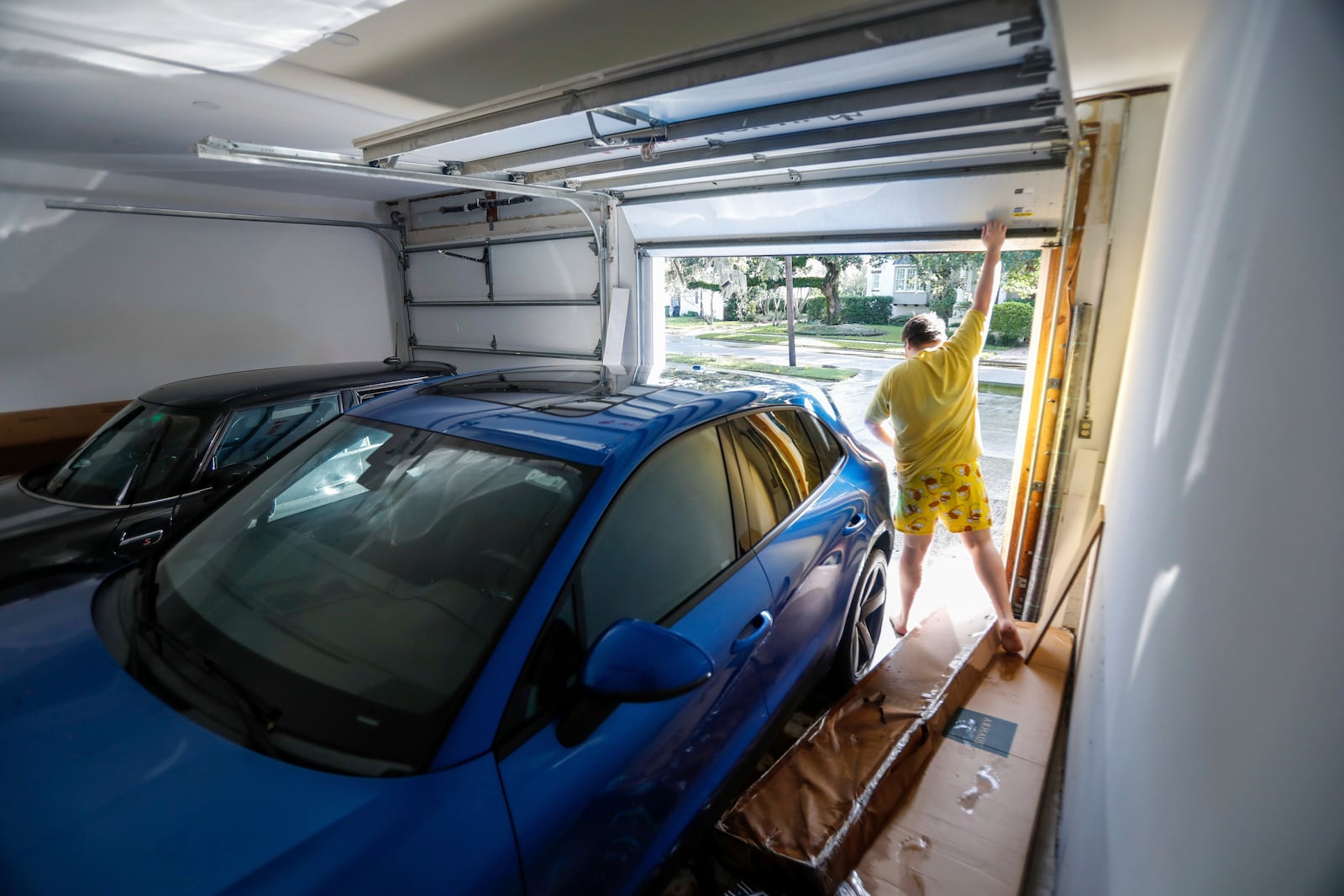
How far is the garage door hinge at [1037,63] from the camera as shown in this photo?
6.16 ft

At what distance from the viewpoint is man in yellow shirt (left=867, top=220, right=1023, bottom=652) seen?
10.7 feet

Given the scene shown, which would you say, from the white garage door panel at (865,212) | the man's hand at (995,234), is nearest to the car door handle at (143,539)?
the white garage door panel at (865,212)

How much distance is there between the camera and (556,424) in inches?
77.3

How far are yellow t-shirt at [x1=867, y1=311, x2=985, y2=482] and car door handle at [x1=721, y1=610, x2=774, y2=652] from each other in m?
1.75

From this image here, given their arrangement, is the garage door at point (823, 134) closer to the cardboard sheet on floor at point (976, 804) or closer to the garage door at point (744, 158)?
the garage door at point (744, 158)

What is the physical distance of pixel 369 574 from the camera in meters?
1.71

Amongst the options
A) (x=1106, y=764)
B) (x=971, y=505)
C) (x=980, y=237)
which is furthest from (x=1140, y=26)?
(x=1106, y=764)

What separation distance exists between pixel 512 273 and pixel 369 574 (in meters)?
5.64

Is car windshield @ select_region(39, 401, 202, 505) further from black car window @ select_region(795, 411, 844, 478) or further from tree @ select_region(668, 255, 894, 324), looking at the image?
tree @ select_region(668, 255, 894, 324)

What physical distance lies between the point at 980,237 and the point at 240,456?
4633 mm

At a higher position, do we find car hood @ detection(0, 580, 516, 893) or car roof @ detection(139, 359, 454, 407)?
car roof @ detection(139, 359, 454, 407)

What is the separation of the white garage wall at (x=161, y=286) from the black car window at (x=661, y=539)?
284 inches

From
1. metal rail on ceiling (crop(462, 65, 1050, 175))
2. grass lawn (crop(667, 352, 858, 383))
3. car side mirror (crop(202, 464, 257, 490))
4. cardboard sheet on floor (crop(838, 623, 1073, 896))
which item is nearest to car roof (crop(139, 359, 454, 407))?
car side mirror (crop(202, 464, 257, 490))

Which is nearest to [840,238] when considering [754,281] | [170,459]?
[170,459]
